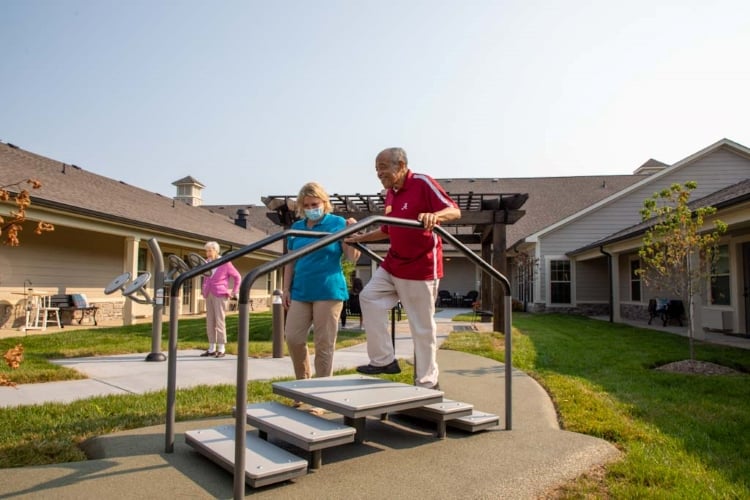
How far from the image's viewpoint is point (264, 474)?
232cm

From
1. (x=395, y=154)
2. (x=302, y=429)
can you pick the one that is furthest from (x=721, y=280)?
(x=302, y=429)

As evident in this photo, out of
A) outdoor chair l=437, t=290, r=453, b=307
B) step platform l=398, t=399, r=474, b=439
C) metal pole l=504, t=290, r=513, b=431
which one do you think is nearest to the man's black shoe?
step platform l=398, t=399, r=474, b=439

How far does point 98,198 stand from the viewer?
13977mm

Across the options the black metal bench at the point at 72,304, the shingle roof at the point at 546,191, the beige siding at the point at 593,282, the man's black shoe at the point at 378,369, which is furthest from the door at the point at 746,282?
the black metal bench at the point at 72,304

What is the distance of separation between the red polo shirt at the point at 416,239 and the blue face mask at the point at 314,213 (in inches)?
22.4

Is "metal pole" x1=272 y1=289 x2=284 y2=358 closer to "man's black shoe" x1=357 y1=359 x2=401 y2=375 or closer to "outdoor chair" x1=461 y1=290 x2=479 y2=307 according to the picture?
"man's black shoe" x1=357 y1=359 x2=401 y2=375

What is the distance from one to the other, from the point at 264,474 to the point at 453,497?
33.2 inches

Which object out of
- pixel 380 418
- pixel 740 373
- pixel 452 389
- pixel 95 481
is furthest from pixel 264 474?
pixel 740 373

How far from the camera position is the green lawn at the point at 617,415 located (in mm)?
2665

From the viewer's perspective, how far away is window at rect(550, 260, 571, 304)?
798 inches

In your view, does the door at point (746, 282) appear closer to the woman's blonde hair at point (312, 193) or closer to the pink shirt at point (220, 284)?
the pink shirt at point (220, 284)

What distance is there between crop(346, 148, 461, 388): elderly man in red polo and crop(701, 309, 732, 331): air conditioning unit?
10832 millimetres

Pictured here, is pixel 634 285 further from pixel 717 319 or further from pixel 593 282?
pixel 717 319

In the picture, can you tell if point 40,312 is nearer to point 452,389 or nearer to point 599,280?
point 452,389
